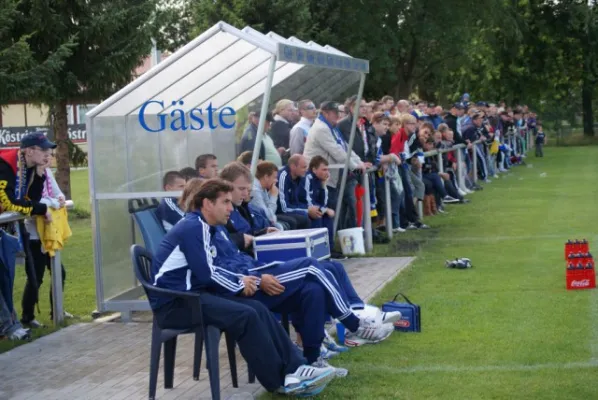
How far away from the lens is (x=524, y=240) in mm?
15945

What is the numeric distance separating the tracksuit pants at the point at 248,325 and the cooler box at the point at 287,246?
5.77ft

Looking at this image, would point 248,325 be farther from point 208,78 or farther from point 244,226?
point 208,78

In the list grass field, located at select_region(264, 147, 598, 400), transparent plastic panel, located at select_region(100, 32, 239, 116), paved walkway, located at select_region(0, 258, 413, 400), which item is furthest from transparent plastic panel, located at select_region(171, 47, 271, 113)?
grass field, located at select_region(264, 147, 598, 400)

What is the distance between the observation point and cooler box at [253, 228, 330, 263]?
9.05m

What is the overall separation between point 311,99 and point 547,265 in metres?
3.66

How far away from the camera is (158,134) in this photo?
11.3 metres

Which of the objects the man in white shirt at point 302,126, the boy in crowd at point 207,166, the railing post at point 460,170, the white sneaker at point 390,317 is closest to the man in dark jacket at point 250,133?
the boy in crowd at point 207,166

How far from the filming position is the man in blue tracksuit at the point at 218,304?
7105 mm

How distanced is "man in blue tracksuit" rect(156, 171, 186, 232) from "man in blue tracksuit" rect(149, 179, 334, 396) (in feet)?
10.4

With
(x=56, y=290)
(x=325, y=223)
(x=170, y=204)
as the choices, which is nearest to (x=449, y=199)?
(x=325, y=223)

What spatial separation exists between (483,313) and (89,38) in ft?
43.4

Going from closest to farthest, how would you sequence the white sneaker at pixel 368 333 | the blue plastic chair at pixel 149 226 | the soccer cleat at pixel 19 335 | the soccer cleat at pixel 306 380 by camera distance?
the soccer cleat at pixel 306 380 < the white sneaker at pixel 368 333 < the soccer cleat at pixel 19 335 < the blue plastic chair at pixel 149 226

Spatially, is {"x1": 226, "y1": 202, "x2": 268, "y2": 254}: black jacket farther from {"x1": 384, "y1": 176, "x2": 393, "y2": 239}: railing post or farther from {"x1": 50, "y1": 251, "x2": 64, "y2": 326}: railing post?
{"x1": 384, "y1": 176, "x2": 393, "y2": 239}: railing post

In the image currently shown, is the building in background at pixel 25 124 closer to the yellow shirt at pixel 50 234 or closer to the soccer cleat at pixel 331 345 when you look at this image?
the yellow shirt at pixel 50 234
